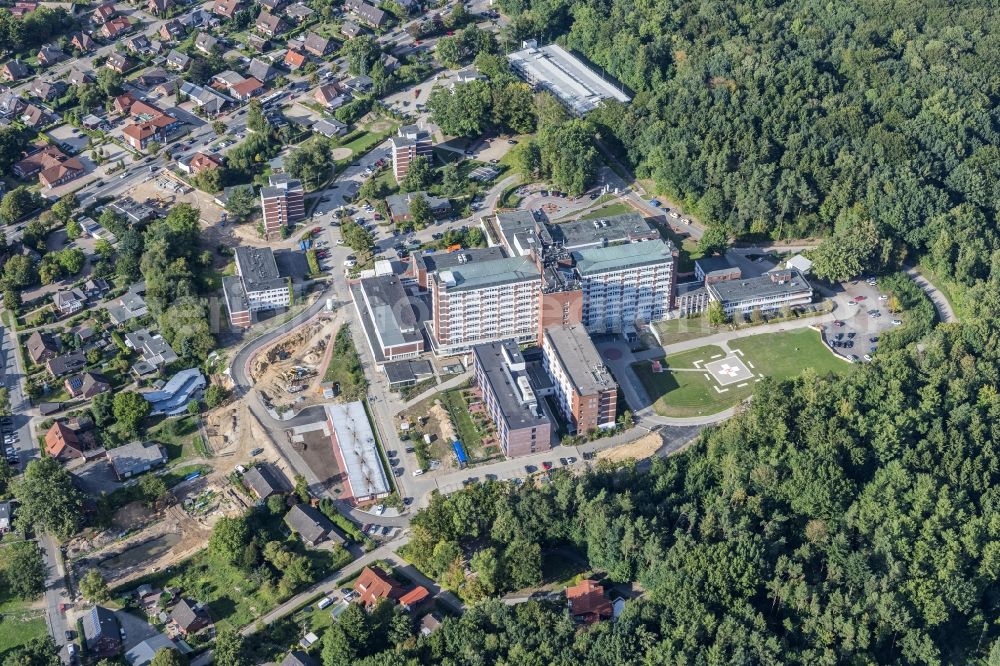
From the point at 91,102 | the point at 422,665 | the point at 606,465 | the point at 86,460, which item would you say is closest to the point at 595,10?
the point at 91,102

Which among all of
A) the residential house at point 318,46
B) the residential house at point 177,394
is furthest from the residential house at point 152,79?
the residential house at point 177,394

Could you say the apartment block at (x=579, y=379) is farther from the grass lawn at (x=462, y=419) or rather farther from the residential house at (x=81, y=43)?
the residential house at (x=81, y=43)

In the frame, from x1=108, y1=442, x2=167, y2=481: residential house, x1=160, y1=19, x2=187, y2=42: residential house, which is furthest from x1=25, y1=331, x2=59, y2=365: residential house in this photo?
x1=160, y1=19, x2=187, y2=42: residential house

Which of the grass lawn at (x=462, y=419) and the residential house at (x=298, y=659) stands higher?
the grass lawn at (x=462, y=419)

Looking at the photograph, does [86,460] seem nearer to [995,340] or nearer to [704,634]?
[704,634]

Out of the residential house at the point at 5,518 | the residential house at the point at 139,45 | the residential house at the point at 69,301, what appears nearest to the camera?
the residential house at the point at 5,518

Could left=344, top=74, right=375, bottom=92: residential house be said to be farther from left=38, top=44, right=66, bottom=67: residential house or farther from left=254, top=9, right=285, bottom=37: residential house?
left=38, top=44, right=66, bottom=67: residential house
